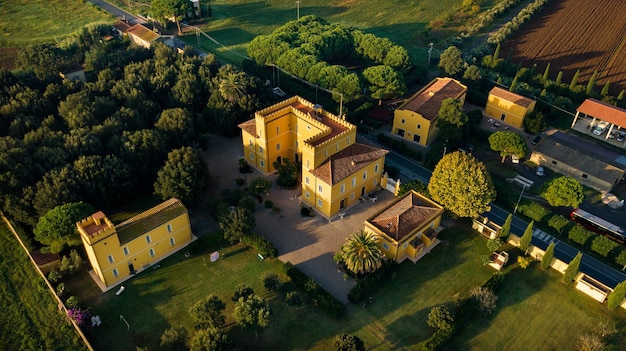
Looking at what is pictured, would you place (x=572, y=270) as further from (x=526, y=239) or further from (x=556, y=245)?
(x=556, y=245)

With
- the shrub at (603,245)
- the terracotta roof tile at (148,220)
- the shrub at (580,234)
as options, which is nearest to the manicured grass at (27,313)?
the terracotta roof tile at (148,220)

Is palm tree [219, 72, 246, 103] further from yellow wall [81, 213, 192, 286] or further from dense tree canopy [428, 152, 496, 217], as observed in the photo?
dense tree canopy [428, 152, 496, 217]

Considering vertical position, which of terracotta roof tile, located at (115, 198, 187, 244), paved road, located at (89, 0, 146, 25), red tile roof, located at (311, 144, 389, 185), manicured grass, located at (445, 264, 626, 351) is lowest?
manicured grass, located at (445, 264, 626, 351)

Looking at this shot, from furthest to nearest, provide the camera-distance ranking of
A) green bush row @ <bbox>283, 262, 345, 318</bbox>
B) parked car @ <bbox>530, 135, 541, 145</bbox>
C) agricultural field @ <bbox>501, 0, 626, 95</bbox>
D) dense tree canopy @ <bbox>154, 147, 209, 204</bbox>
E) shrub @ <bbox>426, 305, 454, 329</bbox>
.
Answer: agricultural field @ <bbox>501, 0, 626, 95</bbox> → parked car @ <bbox>530, 135, 541, 145</bbox> → dense tree canopy @ <bbox>154, 147, 209, 204</bbox> → green bush row @ <bbox>283, 262, 345, 318</bbox> → shrub @ <bbox>426, 305, 454, 329</bbox>

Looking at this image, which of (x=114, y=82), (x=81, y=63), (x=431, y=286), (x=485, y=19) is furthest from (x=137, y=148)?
(x=485, y=19)

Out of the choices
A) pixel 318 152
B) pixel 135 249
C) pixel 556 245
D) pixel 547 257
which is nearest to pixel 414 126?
pixel 318 152

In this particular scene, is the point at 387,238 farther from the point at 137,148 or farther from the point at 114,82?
the point at 114,82

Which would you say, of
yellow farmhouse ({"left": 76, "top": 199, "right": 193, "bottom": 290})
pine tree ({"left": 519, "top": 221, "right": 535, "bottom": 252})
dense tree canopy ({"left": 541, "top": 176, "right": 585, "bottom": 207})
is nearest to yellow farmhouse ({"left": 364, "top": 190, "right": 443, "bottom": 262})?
pine tree ({"left": 519, "top": 221, "right": 535, "bottom": 252})
